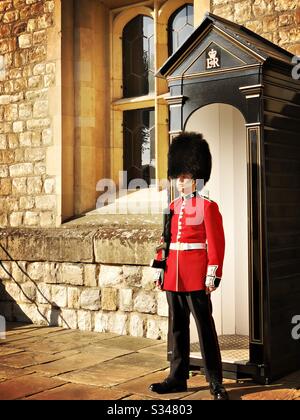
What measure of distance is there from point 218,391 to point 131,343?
5.68 feet

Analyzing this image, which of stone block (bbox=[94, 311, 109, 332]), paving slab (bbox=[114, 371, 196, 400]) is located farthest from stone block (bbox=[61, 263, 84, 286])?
paving slab (bbox=[114, 371, 196, 400])

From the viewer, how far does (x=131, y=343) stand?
201 inches

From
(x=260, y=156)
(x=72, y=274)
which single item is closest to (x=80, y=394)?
(x=260, y=156)

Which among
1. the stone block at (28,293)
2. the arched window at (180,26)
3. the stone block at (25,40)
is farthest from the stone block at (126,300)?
the stone block at (25,40)

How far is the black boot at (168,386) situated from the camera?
3.62 meters

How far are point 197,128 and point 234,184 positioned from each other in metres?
0.46

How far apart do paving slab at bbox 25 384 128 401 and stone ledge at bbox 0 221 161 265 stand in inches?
67.7

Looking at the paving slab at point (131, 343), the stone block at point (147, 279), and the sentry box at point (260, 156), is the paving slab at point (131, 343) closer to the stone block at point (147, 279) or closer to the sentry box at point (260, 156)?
the stone block at point (147, 279)

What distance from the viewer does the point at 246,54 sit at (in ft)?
12.5

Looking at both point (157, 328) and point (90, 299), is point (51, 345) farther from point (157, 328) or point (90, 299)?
point (157, 328)

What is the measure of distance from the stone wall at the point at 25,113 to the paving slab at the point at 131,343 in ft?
5.08

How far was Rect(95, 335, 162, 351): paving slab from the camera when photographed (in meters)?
4.99

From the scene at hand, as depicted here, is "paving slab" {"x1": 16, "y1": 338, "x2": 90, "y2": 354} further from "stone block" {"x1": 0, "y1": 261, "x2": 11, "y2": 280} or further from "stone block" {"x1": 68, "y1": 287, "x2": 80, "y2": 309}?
"stone block" {"x1": 0, "y1": 261, "x2": 11, "y2": 280}

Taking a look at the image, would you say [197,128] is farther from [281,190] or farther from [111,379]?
[111,379]
